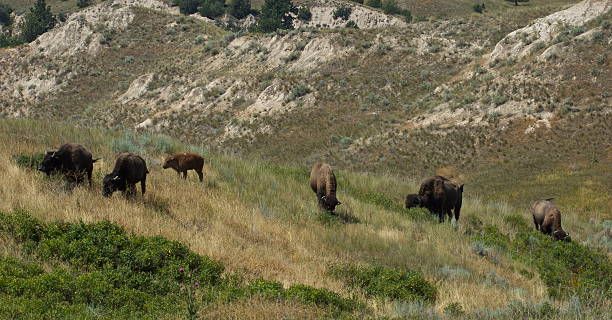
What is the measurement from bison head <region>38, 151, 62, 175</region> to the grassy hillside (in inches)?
10.0

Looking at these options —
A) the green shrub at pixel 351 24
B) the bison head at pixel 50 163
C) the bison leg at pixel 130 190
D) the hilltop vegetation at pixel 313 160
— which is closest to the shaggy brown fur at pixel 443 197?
the hilltop vegetation at pixel 313 160

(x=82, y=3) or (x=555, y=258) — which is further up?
(x=82, y=3)

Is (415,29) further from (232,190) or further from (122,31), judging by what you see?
(232,190)

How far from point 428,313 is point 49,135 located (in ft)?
41.9

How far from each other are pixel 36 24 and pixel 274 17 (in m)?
42.6

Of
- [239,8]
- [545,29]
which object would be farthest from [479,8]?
[545,29]

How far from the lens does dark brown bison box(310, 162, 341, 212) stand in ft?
46.2

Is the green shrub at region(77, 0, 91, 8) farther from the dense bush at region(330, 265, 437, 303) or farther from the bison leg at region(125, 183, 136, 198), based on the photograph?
the dense bush at region(330, 265, 437, 303)

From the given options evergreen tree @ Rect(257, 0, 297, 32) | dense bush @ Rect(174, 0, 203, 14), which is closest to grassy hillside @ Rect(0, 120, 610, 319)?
evergreen tree @ Rect(257, 0, 297, 32)

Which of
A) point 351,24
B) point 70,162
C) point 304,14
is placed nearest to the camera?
point 70,162

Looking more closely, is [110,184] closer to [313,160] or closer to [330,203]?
[330,203]

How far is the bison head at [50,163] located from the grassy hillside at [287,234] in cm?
25

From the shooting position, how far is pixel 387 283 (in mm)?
8797

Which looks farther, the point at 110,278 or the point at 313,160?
the point at 313,160
